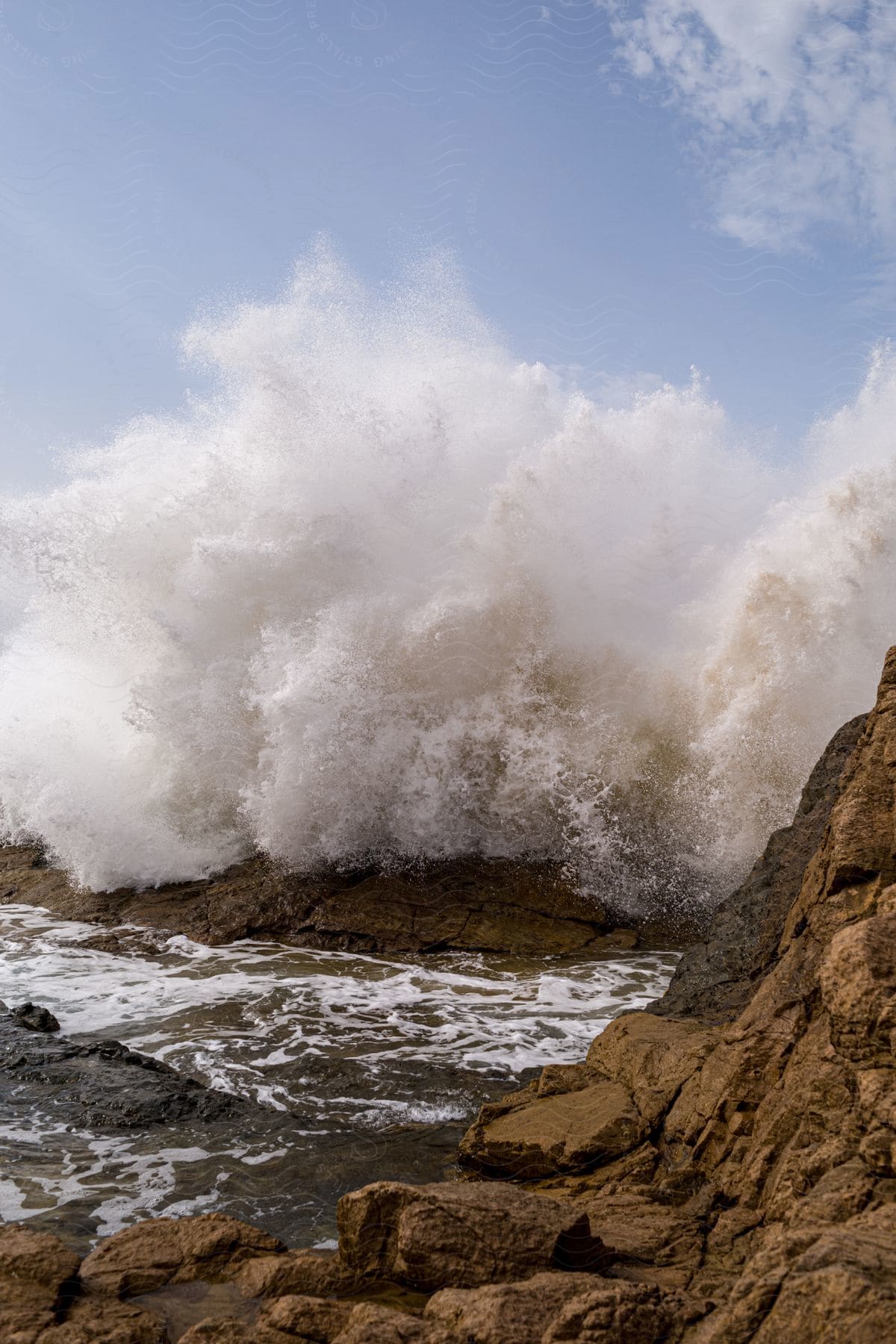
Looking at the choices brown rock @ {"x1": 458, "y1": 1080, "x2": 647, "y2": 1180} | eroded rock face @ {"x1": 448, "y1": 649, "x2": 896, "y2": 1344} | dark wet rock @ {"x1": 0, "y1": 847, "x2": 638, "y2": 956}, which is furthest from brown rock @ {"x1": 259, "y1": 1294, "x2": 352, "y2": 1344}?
dark wet rock @ {"x1": 0, "y1": 847, "x2": 638, "y2": 956}

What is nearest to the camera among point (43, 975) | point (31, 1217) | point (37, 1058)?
point (31, 1217)

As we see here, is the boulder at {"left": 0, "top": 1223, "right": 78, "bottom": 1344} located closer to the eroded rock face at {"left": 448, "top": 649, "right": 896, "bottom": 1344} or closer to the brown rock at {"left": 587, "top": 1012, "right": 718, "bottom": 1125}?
the eroded rock face at {"left": 448, "top": 649, "right": 896, "bottom": 1344}

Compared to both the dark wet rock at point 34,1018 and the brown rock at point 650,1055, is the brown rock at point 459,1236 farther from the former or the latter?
the dark wet rock at point 34,1018

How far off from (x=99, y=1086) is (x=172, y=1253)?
230 cm

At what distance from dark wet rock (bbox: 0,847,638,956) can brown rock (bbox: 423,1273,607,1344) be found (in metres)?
6.01

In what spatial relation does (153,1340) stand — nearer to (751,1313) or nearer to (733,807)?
(751,1313)

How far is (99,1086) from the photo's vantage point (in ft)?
15.7

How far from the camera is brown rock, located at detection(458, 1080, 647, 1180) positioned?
3.73 metres

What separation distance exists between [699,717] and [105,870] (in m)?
7.02

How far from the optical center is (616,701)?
420 inches

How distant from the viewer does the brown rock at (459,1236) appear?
8.07 ft

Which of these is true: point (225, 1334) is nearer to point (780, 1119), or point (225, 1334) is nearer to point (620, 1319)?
point (620, 1319)

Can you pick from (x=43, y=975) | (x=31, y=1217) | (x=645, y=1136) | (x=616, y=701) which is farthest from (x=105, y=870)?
(x=645, y=1136)

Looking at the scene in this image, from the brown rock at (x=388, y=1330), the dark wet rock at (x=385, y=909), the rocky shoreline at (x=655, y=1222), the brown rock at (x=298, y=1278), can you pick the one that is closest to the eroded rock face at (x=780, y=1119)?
the rocky shoreline at (x=655, y=1222)
